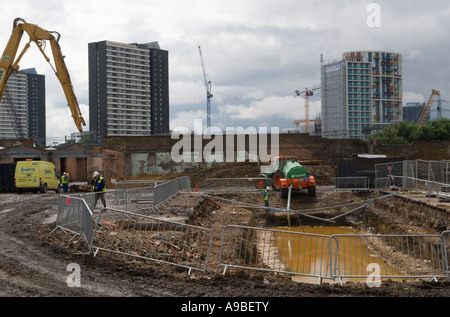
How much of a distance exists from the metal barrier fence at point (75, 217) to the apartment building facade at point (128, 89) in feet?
247

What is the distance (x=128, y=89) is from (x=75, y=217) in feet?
283

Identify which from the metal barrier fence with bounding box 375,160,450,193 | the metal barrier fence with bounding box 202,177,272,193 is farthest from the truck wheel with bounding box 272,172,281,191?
the metal barrier fence with bounding box 375,160,450,193

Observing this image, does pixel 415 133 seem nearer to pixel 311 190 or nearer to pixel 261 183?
pixel 261 183

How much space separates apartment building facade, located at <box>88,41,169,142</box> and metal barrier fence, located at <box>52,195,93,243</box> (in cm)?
7538

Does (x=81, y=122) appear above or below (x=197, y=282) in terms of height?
above

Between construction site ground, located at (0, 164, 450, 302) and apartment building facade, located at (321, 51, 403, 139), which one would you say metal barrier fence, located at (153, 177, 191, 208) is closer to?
construction site ground, located at (0, 164, 450, 302)

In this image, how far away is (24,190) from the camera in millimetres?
28484

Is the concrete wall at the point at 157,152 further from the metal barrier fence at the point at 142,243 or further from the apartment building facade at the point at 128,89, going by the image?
the apartment building facade at the point at 128,89

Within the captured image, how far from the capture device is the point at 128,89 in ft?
310

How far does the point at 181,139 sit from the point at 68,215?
33385 mm

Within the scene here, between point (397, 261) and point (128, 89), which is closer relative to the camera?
point (397, 261)

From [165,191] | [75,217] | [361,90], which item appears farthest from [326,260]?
[361,90]

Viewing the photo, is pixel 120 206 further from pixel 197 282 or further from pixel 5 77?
pixel 5 77
